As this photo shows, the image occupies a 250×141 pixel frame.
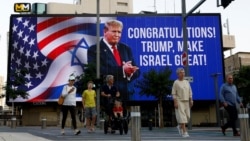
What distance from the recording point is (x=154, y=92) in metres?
29.9

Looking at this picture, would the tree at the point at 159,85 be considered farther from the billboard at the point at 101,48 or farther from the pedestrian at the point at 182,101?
the pedestrian at the point at 182,101

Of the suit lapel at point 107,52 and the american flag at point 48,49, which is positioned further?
the suit lapel at point 107,52

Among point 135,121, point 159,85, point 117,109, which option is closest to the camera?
point 135,121

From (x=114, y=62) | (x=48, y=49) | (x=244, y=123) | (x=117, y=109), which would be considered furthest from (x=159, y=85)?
(x=244, y=123)

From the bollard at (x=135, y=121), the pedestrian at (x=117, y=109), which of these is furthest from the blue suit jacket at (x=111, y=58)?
the bollard at (x=135, y=121)

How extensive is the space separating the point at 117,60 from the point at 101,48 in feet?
7.15

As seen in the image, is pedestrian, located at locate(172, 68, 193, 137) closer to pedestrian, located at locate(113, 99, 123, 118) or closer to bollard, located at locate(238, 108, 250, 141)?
pedestrian, located at locate(113, 99, 123, 118)

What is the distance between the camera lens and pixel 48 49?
135 feet

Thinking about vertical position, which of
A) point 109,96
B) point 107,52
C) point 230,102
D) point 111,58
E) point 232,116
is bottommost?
point 232,116

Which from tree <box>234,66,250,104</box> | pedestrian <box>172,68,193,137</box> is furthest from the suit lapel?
pedestrian <box>172,68,193,137</box>

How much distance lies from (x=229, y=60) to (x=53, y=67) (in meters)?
35.9

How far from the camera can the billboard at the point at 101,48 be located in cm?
4091

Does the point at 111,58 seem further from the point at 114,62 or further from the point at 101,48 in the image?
the point at 101,48

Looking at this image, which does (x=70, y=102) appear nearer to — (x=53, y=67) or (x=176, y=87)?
(x=176, y=87)
